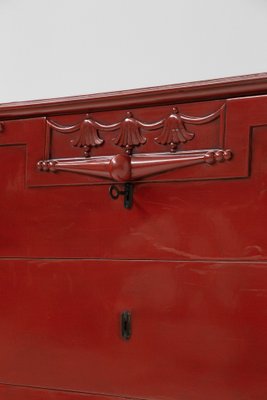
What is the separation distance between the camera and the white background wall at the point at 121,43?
5.78 ft

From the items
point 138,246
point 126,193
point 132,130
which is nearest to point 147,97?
point 132,130

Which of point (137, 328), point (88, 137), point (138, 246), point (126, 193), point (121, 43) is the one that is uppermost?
point (121, 43)

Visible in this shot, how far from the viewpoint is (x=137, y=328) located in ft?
3.93

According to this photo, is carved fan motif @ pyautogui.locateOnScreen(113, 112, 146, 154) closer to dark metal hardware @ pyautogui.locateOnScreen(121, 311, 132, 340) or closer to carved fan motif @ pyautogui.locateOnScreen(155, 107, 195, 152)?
carved fan motif @ pyautogui.locateOnScreen(155, 107, 195, 152)

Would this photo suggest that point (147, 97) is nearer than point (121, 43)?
Yes

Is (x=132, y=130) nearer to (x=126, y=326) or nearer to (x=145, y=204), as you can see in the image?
(x=145, y=204)

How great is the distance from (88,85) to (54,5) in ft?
1.06

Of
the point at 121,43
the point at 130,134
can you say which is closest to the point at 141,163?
the point at 130,134

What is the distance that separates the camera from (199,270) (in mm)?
1154

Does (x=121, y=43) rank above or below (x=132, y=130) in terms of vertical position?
above

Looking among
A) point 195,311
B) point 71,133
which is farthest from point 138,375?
point 71,133

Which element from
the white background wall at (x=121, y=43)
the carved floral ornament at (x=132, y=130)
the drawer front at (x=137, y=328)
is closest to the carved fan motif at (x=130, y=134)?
the carved floral ornament at (x=132, y=130)

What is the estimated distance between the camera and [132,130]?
3.99 ft

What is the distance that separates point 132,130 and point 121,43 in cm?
80
